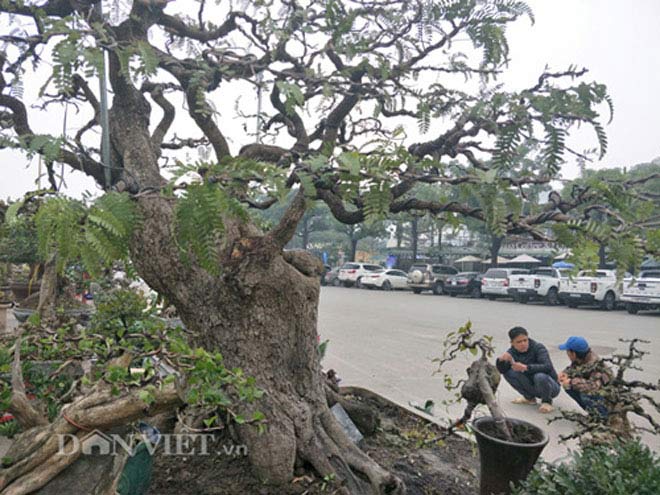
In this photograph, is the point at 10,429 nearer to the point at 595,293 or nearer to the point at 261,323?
the point at 261,323

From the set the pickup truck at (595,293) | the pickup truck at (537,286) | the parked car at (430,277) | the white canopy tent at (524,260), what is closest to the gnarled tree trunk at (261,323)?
the pickup truck at (595,293)

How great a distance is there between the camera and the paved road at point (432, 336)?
661 centimetres

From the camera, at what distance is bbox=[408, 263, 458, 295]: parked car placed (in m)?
24.0

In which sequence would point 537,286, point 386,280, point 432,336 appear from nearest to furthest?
point 432,336 → point 537,286 → point 386,280

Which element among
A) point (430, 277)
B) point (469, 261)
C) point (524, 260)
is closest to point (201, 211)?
point (430, 277)

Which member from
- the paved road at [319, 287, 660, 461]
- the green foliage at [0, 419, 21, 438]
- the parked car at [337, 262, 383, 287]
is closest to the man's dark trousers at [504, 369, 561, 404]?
the paved road at [319, 287, 660, 461]

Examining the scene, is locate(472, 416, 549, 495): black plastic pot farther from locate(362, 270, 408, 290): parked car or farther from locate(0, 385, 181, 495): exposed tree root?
locate(362, 270, 408, 290): parked car

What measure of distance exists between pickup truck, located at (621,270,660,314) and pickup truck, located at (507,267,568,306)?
108 inches

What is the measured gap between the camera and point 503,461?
2.93 m

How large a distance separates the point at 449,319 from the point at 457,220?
12104 millimetres

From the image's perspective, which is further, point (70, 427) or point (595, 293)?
point (595, 293)

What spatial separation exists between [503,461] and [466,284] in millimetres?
20383

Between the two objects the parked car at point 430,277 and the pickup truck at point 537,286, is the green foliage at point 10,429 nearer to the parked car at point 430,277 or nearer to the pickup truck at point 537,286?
the pickup truck at point 537,286

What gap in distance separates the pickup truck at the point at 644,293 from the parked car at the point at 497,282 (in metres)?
4.75
